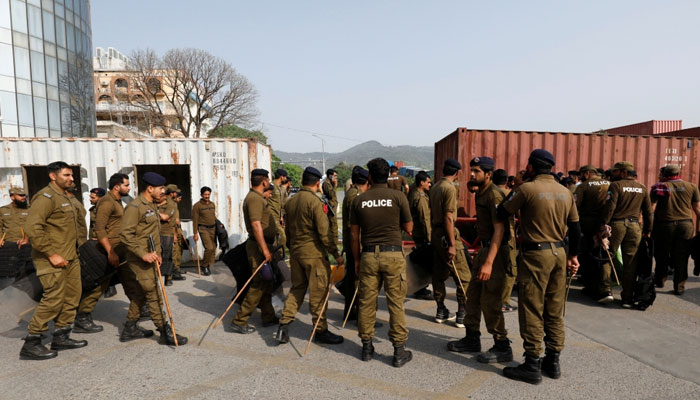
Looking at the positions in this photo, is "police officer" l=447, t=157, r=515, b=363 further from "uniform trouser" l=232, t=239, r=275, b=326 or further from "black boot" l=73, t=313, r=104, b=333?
"black boot" l=73, t=313, r=104, b=333

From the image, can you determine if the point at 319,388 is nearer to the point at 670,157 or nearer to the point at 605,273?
the point at 605,273

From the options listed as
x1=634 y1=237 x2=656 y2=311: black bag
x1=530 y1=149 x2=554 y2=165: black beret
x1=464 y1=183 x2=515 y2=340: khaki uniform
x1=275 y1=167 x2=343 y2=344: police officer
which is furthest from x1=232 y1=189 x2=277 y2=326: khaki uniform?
x1=634 y1=237 x2=656 y2=311: black bag

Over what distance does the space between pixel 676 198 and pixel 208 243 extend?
7738mm

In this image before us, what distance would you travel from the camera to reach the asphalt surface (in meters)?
3.12

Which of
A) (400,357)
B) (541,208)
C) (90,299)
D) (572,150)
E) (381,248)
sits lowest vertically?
(400,357)

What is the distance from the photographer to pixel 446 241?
4.50m

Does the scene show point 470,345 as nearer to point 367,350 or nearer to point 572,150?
point 367,350

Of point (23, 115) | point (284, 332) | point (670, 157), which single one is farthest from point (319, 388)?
point (23, 115)

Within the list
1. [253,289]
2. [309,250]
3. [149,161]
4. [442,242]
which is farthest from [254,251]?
[149,161]

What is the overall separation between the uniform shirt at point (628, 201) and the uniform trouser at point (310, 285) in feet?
13.3

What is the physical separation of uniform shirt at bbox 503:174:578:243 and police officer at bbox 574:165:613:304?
2.72 m

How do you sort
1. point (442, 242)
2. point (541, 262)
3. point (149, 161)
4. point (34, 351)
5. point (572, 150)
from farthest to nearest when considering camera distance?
point (572, 150) < point (149, 161) < point (442, 242) < point (34, 351) < point (541, 262)

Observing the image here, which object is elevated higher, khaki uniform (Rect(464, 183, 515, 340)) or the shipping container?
the shipping container

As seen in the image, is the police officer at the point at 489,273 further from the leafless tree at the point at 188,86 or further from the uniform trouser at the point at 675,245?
the leafless tree at the point at 188,86
